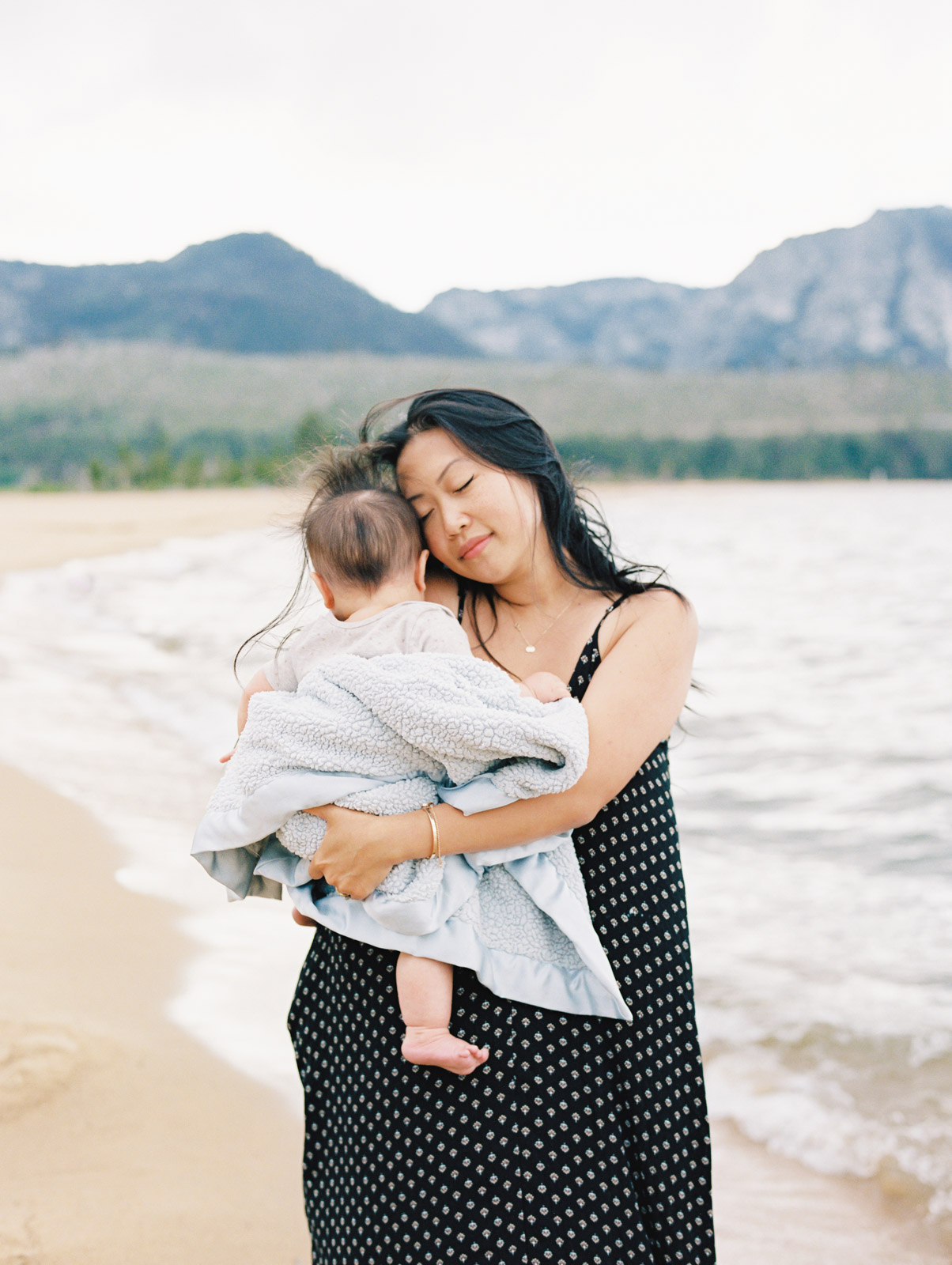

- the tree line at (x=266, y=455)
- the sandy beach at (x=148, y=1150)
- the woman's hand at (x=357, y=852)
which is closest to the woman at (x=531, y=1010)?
the woman's hand at (x=357, y=852)

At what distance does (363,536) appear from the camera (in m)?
1.42

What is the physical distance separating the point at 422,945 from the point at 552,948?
0.17 metres

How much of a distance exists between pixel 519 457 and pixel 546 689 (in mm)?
378

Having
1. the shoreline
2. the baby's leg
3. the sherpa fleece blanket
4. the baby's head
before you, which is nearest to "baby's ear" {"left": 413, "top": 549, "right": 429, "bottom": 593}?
the baby's head

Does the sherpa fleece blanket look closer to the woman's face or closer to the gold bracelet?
the gold bracelet

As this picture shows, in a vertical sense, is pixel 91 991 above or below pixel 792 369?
below

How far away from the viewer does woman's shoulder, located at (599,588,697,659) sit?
142 cm

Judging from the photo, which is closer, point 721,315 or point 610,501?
point 610,501

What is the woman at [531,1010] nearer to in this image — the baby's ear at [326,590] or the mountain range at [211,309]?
the baby's ear at [326,590]

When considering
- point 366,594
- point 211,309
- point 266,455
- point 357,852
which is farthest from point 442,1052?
point 211,309

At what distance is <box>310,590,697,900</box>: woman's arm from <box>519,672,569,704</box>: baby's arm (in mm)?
37

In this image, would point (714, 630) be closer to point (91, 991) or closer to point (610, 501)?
point (91, 991)

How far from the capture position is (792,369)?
6334cm

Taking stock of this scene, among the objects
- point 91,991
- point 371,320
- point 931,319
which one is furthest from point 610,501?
point 931,319
